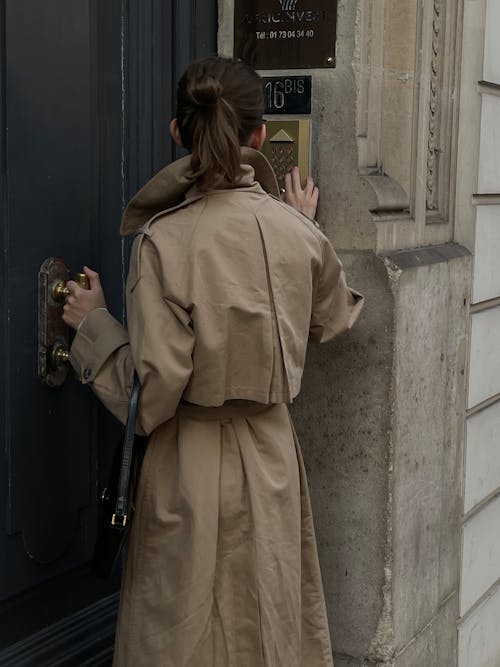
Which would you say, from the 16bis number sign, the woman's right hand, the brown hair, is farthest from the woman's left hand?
the 16bis number sign

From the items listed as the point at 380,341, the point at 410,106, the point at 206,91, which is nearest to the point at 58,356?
the point at 206,91

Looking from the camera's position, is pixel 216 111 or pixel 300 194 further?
pixel 300 194

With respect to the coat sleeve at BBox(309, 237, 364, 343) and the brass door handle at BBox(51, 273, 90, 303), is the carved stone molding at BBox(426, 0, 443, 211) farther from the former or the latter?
the brass door handle at BBox(51, 273, 90, 303)

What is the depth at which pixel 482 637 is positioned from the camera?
4.62 meters

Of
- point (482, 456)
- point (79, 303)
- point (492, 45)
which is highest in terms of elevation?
point (492, 45)

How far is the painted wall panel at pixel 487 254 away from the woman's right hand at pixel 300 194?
95 cm

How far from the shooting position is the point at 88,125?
3.13m

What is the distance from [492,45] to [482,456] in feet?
4.94

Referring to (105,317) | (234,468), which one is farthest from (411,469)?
(105,317)

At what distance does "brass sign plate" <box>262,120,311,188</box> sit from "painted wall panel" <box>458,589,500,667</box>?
1.89 metres

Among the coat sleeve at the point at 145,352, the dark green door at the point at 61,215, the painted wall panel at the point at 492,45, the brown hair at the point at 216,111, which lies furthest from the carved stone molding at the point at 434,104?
the coat sleeve at the point at 145,352

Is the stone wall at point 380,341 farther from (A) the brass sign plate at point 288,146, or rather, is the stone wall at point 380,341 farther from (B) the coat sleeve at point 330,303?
(B) the coat sleeve at point 330,303

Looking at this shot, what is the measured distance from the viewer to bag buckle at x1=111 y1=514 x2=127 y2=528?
269 cm

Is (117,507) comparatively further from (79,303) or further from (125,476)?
(79,303)
